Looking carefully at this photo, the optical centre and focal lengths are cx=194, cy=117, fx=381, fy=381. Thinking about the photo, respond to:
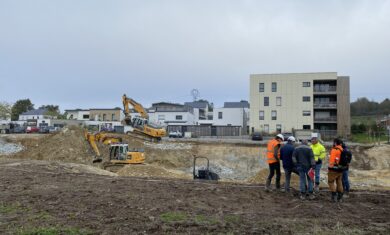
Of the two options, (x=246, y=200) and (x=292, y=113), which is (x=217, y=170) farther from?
(x=292, y=113)

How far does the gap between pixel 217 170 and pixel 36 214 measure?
2704 cm

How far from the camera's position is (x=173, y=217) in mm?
7684

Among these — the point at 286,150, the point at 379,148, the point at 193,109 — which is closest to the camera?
the point at 286,150

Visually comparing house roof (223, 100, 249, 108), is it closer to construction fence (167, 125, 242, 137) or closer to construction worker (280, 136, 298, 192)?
construction fence (167, 125, 242, 137)

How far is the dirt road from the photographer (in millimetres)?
6836

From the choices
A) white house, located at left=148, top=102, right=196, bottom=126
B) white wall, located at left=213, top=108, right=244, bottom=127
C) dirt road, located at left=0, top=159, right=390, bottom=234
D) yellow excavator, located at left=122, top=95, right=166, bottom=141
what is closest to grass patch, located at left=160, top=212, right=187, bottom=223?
dirt road, located at left=0, top=159, right=390, bottom=234

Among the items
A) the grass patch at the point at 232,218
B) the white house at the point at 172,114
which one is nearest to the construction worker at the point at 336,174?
the grass patch at the point at 232,218

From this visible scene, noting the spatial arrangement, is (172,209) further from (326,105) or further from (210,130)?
(326,105)

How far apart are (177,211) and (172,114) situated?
67.4m

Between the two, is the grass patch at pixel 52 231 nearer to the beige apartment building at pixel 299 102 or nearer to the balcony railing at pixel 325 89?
the beige apartment building at pixel 299 102

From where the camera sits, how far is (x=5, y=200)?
9.61m

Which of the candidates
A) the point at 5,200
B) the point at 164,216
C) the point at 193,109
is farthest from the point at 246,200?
the point at 193,109

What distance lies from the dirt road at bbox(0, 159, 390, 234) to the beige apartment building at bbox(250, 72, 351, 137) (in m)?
50.4

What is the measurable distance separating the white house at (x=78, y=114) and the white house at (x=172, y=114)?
69.6 feet
